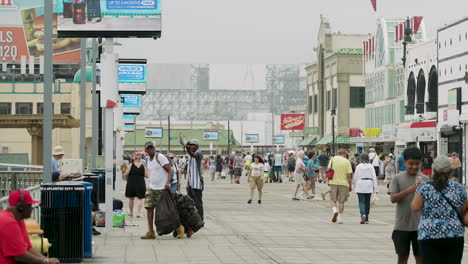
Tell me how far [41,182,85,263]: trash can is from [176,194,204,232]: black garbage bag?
5.21 meters

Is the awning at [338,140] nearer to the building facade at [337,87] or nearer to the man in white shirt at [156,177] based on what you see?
the building facade at [337,87]

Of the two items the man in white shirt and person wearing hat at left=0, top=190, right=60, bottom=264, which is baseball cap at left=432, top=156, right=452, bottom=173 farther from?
the man in white shirt

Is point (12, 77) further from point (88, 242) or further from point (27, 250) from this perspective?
point (27, 250)

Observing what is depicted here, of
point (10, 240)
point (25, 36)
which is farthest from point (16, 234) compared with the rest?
point (25, 36)

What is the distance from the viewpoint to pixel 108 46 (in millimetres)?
23594

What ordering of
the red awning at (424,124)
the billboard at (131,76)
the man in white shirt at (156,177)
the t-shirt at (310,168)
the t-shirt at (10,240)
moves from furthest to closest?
the red awning at (424,124) < the billboard at (131,76) < the t-shirt at (310,168) < the man in white shirt at (156,177) < the t-shirt at (10,240)

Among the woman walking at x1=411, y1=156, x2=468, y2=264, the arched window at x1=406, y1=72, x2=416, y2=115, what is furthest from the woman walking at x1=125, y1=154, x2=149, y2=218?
the arched window at x1=406, y1=72, x2=416, y2=115

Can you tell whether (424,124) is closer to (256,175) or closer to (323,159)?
(323,159)

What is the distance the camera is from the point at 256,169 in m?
36.7

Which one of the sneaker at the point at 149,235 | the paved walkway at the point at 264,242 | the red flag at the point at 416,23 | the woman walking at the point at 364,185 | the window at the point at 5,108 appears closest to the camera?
the paved walkway at the point at 264,242

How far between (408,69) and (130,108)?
2924 centimetres

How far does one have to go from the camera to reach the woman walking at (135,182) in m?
27.5

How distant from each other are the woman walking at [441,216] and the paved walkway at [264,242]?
565 centimetres

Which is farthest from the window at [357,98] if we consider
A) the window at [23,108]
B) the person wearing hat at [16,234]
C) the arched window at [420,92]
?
the person wearing hat at [16,234]
